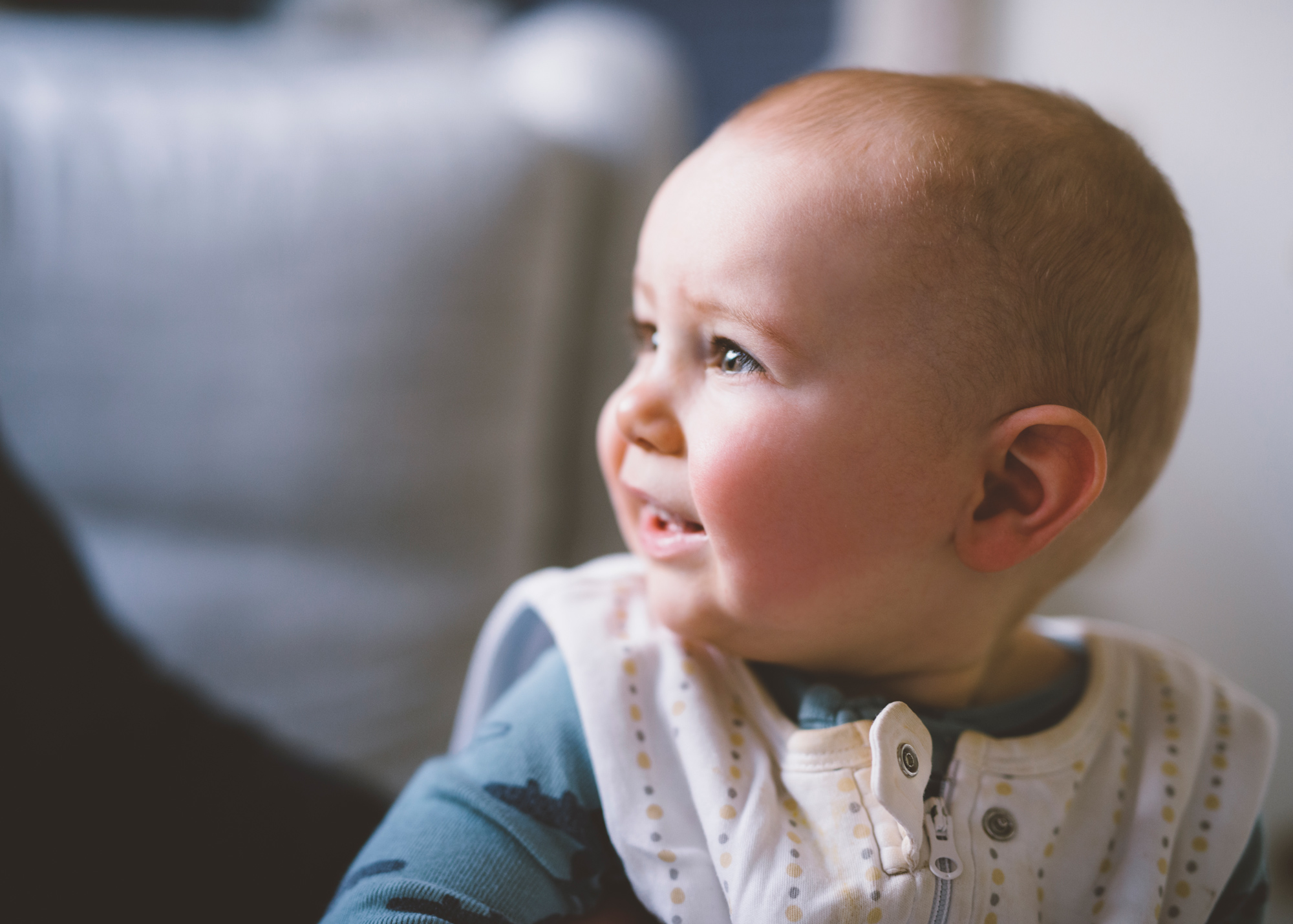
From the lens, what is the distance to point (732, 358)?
529 millimetres

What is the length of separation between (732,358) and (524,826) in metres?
0.28

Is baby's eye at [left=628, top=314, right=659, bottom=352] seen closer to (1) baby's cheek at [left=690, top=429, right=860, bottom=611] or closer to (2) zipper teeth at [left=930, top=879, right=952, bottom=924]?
(1) baby's cheek at [left=690, top=429, right=860, bottom=611]

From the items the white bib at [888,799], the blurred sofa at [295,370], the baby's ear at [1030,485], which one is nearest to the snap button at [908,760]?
the white bib at [888,799]

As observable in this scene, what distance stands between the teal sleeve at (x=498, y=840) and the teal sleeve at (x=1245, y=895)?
379mm

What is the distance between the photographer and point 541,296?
3.48 feet

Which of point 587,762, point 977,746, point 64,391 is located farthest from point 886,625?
point 64,391

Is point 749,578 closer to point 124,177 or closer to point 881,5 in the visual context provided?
point 124,177

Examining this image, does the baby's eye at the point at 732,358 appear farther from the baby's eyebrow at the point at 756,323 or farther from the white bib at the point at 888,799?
the white bib at the point at 888,799

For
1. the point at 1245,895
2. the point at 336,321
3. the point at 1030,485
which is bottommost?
the point at 1245,895

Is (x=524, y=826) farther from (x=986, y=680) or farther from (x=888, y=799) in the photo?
(x=986, y=680)

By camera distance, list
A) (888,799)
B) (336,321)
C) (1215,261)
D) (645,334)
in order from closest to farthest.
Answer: (888,799) → (645,334) → (336,321) → (1215,261)

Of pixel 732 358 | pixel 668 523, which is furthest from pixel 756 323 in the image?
pixel 668 523

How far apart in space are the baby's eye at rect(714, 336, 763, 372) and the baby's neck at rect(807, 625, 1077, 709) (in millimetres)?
209

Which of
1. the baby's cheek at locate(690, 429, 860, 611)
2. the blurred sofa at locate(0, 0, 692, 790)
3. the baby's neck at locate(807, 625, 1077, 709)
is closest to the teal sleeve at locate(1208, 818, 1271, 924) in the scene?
the baby's neck at locate(807, 625, 1077, 709)
